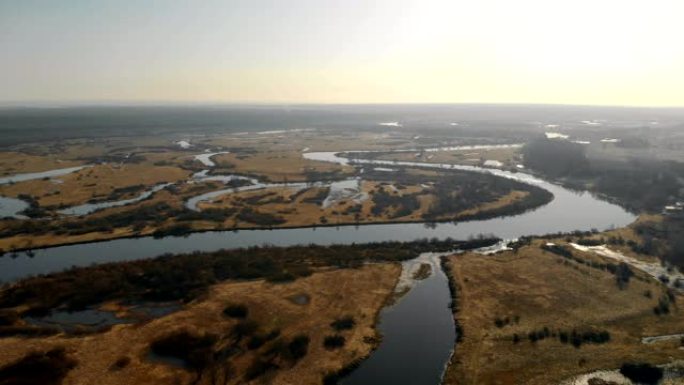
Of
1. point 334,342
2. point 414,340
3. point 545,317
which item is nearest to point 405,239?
point 545,317

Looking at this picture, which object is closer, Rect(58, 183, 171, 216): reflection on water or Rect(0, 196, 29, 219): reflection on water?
Rect(0, 196, 29, 219): reflection on water

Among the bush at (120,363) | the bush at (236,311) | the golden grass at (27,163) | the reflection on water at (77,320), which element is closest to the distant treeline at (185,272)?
the reflection on water at (77,320)

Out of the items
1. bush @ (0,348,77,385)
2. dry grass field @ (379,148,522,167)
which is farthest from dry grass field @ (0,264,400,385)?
dry grass field @ (379,148,522,167)

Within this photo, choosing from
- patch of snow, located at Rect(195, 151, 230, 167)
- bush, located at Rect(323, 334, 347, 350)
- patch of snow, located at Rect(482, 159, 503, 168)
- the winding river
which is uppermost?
patch of snow, located at Rect(482, 159, 503, 168)

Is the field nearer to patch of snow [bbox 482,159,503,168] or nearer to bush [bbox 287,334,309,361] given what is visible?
patch of snow [bbox 482,159,503,168]

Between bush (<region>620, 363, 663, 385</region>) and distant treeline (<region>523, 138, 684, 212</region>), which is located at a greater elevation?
distant treeline (<region>523, 138, 684, 212</region>)

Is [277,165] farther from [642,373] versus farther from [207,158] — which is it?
[642,373]

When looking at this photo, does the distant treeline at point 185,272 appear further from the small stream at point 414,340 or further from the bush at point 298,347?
the bush at point 298,347
